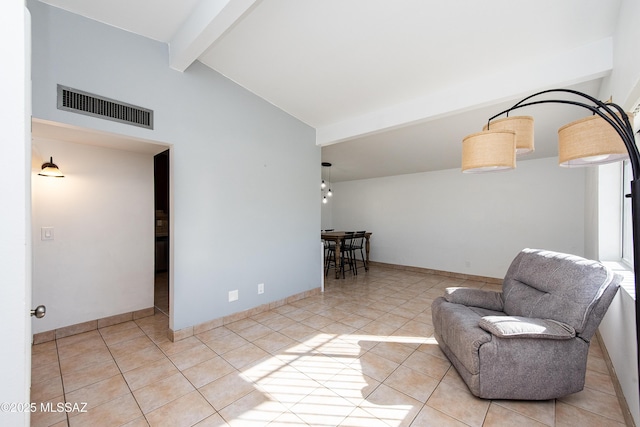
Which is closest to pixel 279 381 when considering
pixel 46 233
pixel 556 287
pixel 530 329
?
pixel 530 329

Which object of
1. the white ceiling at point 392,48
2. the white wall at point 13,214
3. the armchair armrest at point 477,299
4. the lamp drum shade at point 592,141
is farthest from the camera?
the armchair armrest at point 477,299

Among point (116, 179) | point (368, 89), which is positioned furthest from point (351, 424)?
point (116, 179)

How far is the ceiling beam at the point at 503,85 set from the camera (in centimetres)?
218

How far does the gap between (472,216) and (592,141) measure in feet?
15.0

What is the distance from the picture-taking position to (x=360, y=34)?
7.58ft

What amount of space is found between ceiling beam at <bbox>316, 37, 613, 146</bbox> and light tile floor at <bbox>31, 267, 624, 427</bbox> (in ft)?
8.03

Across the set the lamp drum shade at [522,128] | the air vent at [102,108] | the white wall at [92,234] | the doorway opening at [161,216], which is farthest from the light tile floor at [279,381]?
the doorway opening at [161,216]

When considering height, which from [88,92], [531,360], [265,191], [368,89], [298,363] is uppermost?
[368,89]

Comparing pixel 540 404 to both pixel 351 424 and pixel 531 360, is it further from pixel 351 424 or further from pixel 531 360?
pixel 351 424

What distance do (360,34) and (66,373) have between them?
12.2 ft

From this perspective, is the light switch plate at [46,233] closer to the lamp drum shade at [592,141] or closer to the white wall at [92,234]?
the white wall at [92,234]

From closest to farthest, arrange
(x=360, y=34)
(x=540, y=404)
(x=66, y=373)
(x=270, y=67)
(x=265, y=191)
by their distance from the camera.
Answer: (x=540, y=404)
(x=66, y=373)
(x=360, y=34)
(x=270, y=67)
(x=265, y=191)

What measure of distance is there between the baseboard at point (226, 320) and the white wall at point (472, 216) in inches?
127

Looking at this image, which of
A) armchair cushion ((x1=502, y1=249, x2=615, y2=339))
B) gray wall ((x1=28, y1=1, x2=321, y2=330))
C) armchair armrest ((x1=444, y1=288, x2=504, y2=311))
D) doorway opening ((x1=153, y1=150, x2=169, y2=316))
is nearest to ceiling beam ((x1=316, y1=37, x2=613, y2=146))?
gray wall ((x1=28, y1=1, x2=321, y2=330))
